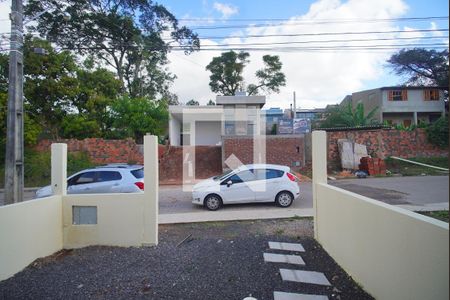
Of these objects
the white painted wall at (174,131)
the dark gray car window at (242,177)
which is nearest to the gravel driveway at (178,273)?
the dark gray car window at (242,177)

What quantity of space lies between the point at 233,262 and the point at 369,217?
8.40ft

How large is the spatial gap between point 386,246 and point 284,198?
6893 mm

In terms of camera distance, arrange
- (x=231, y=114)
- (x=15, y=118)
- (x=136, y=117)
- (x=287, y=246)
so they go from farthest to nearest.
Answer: (x=231, y=114) → (x=136, y=117) → (x=15, y=118) → (x=287, y=246)

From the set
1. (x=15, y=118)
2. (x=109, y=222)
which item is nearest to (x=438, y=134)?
(x=109, y=222)

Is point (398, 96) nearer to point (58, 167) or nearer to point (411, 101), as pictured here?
point (411, 101)

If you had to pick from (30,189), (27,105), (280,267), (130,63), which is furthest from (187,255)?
(130,63)

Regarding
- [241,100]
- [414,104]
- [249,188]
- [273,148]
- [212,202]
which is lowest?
[212,202]

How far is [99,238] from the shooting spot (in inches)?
262

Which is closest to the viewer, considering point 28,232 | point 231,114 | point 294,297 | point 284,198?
point 294,297

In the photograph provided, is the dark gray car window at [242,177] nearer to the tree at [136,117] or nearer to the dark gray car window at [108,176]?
the dark gray car window at [108,176]

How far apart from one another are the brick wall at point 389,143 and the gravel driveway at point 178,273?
46.9ft

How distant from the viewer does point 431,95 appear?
33.6 metres

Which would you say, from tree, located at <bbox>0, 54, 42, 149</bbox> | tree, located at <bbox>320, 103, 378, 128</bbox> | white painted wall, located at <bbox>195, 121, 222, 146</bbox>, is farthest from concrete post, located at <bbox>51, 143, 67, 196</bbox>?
tree, located at <bbox>320, 103, 378, 128</bbox>

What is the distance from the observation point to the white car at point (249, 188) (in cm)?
1032
